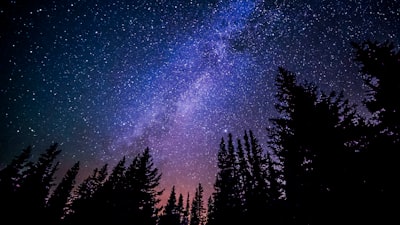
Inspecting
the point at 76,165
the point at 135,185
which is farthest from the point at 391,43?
the point at 76,165

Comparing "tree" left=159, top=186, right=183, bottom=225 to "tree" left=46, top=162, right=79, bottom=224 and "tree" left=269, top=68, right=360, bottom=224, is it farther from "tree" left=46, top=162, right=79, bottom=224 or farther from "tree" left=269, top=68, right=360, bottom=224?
"tree" left=269, top=68, right=360, bottom=224

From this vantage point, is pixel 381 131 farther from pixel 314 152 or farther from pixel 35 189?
pixel 35 189

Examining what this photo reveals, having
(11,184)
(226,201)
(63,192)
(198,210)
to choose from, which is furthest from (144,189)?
(198,210)

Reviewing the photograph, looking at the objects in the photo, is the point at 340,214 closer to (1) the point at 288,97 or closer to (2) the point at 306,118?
(2) the point at 306,118

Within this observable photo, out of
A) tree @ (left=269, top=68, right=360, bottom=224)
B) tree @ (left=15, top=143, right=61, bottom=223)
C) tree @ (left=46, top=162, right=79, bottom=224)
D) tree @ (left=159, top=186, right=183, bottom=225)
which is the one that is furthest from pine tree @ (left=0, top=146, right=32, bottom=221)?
tree @ (left=269, top=68, right=360, bottom=224)

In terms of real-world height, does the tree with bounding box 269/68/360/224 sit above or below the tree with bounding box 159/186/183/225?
below

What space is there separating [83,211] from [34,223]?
8.64m

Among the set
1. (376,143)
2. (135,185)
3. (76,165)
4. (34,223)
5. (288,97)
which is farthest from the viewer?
(76,165)

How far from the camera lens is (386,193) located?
7.36m

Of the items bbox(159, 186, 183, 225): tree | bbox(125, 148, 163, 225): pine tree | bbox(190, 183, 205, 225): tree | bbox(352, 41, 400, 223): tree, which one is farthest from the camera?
bbox(190, 183, 205, 225): tree

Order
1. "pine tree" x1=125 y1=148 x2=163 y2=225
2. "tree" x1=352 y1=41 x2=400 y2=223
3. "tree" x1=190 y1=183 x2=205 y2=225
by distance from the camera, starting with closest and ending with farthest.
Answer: "tree" x1=352 y1=41 x2=400 y2=223
"pine tree" x1=125 y1=148 x2=163 y2=225
"tree" x1=190 y1=183 x2=205 y2=225

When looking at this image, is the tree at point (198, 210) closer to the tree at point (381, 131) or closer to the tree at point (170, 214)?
the tree at point (170, 214)

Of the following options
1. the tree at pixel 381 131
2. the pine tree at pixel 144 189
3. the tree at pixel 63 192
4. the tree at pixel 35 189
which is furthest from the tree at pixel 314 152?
the tree at pixel 63 192

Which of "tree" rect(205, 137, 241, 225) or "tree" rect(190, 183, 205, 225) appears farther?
"tree" rect(190, 183, 205, 225)
